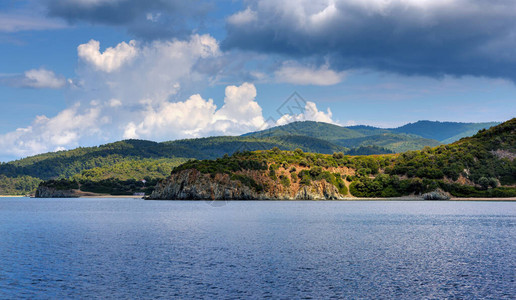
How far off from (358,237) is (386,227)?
67.5 ft

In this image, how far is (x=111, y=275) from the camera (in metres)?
44.6

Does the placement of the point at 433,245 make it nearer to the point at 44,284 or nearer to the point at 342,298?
the point at 342,298

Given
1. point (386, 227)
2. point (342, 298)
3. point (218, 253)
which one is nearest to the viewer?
point (342, 298)

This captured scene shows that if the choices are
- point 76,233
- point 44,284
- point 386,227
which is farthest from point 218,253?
point 386,227

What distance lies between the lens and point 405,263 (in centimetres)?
5166

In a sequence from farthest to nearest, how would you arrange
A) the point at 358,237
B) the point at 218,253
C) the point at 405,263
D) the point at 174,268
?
the point at 358,237, the point at 218,253, the point at 405,263, the point at 174,268

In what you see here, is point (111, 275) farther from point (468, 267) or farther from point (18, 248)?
point (468, 267)

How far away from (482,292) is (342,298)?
39.3 ft

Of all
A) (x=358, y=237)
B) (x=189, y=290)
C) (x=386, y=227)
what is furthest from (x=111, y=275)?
(x=386, y=227)

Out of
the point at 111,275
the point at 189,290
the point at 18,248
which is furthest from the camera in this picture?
the point at 18,248

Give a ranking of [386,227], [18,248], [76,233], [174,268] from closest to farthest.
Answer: [174,268] < [18,248] < [76,233] < [386,227]

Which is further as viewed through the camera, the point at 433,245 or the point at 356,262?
the point at 433,245

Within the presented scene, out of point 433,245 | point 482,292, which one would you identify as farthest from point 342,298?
point 433,245

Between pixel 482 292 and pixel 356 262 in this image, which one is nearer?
pixel 482 292
